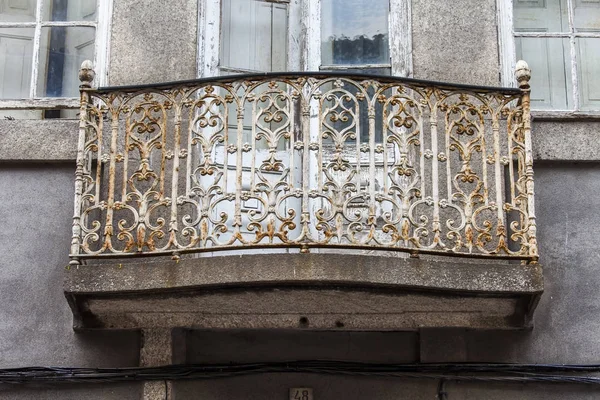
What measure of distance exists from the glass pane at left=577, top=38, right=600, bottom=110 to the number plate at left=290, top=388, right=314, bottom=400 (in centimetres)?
298

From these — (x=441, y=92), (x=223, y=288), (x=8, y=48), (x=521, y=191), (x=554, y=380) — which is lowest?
(x=554, y=380)

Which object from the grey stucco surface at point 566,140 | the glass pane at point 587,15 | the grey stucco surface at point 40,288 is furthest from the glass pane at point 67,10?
the glass pane at point 587,15

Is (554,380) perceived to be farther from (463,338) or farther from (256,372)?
(256,372)

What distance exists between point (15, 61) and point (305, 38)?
7.31ft

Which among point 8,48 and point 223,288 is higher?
point 8,48

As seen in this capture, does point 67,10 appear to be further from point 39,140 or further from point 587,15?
point 587,15

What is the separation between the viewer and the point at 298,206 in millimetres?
8414

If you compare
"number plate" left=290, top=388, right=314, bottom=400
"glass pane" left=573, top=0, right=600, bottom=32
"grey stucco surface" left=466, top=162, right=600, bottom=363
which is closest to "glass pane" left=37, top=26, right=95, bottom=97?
"number plate" left=290, top=388, right=314, bottom=400

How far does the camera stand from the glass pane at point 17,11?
884 centimetres

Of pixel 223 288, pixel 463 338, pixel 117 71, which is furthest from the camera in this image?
pixel 117 71

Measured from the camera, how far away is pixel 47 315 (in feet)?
25.8

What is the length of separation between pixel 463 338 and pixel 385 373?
1.94 feet

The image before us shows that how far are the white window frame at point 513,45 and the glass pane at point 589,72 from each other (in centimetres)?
4

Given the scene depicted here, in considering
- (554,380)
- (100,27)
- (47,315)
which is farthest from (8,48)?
(554,380)
